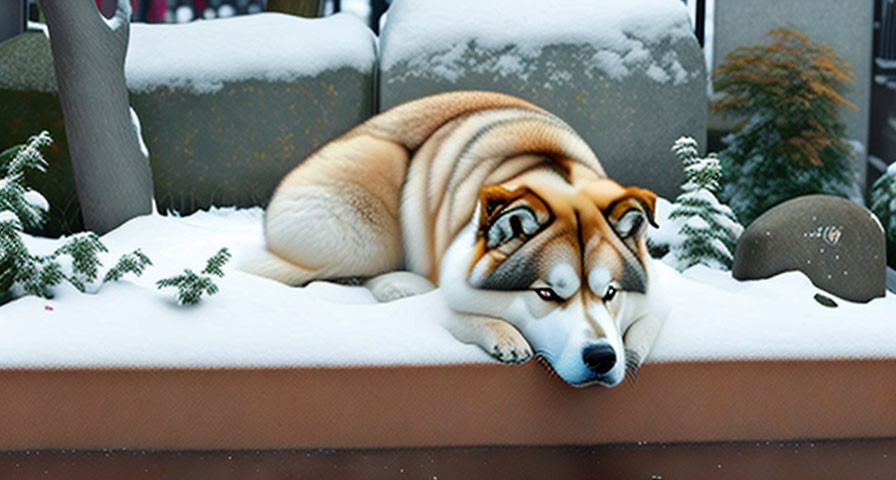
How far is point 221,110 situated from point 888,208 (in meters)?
2.85

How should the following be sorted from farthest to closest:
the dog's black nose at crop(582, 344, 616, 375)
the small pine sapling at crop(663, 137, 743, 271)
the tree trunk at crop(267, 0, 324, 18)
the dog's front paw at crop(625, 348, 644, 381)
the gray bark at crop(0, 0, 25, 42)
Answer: the tree trunk at crop(267, 0, 324, 18) → the gray bark at crop(0, 0, 25, 42) → the small pine sapling at crop(663, 137, 743, 271) → the dog's front paw at crop(625, 348, 644, 381) → the dog's black nose at crop(582, 344, 616, 375)

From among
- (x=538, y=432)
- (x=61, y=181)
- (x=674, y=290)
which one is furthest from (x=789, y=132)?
(x=61, y=181)

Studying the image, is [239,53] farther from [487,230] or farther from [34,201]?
[487,230]

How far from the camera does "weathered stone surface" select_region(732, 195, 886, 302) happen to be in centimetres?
303

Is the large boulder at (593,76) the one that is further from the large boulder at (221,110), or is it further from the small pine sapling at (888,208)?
the small pine sapling at (888,208)

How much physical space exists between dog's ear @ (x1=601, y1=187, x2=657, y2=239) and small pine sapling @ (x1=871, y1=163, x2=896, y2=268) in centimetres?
209

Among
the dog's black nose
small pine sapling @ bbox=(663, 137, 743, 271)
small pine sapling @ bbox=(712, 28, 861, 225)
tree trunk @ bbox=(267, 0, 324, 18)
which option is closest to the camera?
the dog's black nose

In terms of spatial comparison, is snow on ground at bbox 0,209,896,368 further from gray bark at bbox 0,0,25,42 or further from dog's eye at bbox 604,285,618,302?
gray bark at bbox 0,0,25,42

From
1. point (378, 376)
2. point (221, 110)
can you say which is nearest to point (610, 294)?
point (378, 376)

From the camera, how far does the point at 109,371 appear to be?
2367mm

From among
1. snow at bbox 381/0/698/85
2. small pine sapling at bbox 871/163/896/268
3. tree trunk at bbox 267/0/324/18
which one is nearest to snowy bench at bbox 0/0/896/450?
small pine sapling at bbox 871/163/896/268

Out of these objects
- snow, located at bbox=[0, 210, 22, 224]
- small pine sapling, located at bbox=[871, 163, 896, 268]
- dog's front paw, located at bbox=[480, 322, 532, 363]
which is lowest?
small pine sapling, located at bbox=[871, 163, 896, 268]

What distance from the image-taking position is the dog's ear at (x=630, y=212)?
2338mm

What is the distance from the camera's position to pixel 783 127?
4.97 meters
